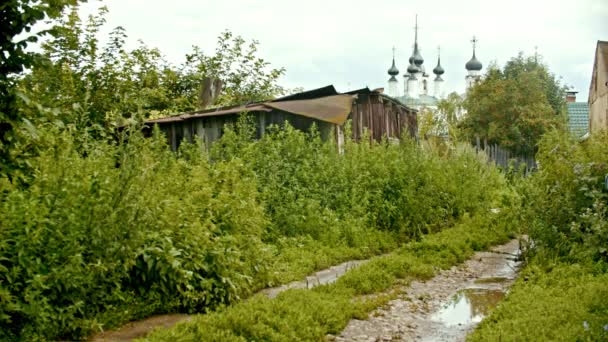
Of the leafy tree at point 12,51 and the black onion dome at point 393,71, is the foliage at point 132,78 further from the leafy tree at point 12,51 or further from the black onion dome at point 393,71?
the black onion dome at point 393,71

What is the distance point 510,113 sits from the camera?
31625 millimetres

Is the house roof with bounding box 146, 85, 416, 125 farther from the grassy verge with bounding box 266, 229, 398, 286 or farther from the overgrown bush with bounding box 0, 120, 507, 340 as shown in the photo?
the grassy verge with bounding box 266, 229, 398, 286

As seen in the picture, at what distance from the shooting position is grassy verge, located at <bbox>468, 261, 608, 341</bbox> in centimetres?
573

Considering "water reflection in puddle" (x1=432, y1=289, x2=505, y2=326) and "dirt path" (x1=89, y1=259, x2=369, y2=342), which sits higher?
"dirt path" (x1=89, y1=259, x2=369, y2=342)

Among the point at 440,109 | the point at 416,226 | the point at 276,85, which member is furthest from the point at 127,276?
the point at 440,109

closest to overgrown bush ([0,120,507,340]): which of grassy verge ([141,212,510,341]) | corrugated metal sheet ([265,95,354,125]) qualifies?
grassy verge ([141,212,510,341])

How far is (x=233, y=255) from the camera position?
7.44 meters

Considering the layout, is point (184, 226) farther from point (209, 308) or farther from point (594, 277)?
point (594, 277)

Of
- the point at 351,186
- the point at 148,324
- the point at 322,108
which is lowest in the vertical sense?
the point at 148,324

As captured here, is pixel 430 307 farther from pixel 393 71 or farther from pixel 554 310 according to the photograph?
pixel 393 71

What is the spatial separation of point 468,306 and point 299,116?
673cm

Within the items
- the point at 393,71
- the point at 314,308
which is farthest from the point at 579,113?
the point at 393,71

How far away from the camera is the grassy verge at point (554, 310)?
18.8ft

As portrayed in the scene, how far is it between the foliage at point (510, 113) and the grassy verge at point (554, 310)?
23.7m
